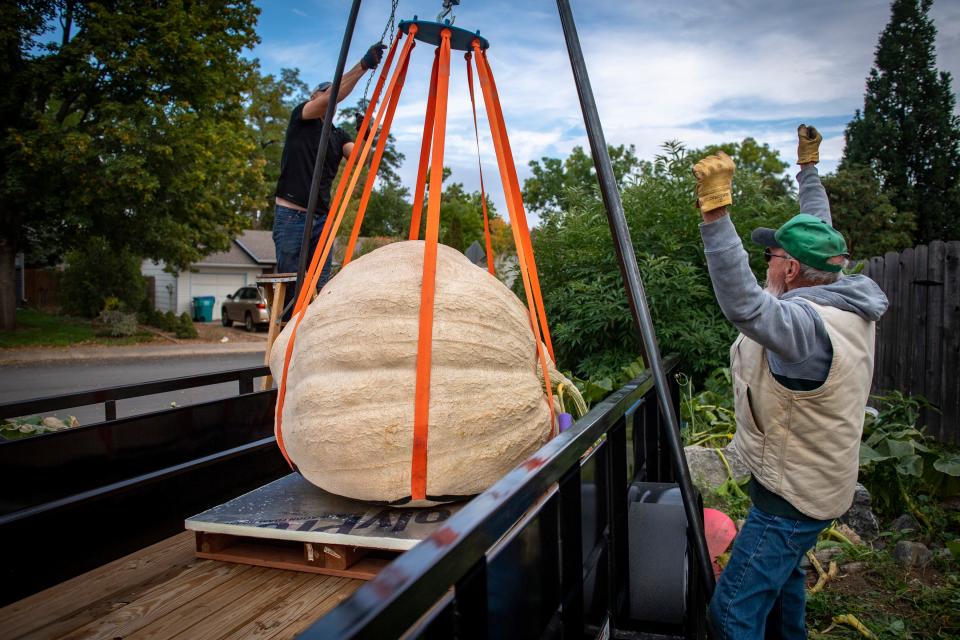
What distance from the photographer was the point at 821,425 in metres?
2.34

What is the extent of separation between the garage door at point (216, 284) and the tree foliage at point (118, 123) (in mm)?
14491

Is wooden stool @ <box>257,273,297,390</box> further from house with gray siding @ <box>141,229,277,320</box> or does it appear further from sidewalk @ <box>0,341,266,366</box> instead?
house with gray siding @ <box>141,229,277,320</box>

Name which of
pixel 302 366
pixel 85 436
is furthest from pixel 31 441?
pixel 302 366

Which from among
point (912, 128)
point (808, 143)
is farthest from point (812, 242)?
point (912, 128)

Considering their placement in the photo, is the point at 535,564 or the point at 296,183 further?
the point at 296,183

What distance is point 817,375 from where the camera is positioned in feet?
7.60

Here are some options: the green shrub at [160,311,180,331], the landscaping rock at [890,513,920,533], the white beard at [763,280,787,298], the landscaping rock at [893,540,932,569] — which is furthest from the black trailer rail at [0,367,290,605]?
the green shrub at [160,311,180,331]

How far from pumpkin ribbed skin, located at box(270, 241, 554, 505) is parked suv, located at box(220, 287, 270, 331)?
2594 cm

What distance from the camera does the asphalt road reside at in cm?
996

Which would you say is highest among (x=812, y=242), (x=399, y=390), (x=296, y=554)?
(x=812, y=242)

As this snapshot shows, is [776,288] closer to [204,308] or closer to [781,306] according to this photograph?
[781,306]

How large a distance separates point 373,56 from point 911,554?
4.28 meters

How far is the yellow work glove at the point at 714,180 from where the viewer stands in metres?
2.04

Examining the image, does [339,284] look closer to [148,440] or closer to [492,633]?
[148,440]
